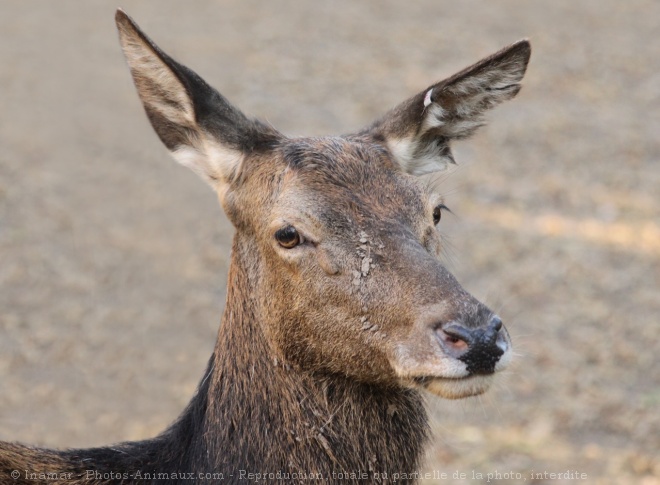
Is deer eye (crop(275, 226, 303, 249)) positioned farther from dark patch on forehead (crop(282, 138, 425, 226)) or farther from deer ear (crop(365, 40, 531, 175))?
deer ear (crop(365, 40, 531, 175))

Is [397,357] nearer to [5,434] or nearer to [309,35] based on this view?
[5,434]

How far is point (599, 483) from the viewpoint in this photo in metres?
7.76

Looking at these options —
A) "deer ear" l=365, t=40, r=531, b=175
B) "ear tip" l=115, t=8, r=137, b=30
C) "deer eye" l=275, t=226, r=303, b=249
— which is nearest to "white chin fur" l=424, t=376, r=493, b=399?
"deer eye" l=275, t=226, r=303, b=249

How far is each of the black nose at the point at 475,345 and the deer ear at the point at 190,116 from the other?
1560mm

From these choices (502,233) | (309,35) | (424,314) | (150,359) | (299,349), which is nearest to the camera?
(424,314)

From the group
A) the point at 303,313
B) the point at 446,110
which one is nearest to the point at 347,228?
the point at 303,313

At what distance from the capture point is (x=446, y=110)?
517cm

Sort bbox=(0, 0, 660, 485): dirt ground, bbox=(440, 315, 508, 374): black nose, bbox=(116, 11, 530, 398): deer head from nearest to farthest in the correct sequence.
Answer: bbox=(440, 315, 508, 374): black nose → bbox=(116, 11, 530, 398): deer head → bbox=(0, 0, 660, 485): dirt ground

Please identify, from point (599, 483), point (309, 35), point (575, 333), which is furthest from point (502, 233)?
point (309, 35)

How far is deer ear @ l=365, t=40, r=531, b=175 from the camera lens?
4969mm

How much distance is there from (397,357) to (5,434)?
4.99 m

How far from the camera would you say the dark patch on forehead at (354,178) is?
440 cm

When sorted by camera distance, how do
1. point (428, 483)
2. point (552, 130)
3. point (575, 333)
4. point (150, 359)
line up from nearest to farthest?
1. point (428, 483)
2. point (150, 359)
3. point (575, 333)
4. point (552, 130)

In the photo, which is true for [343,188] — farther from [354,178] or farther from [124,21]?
[124,21]
